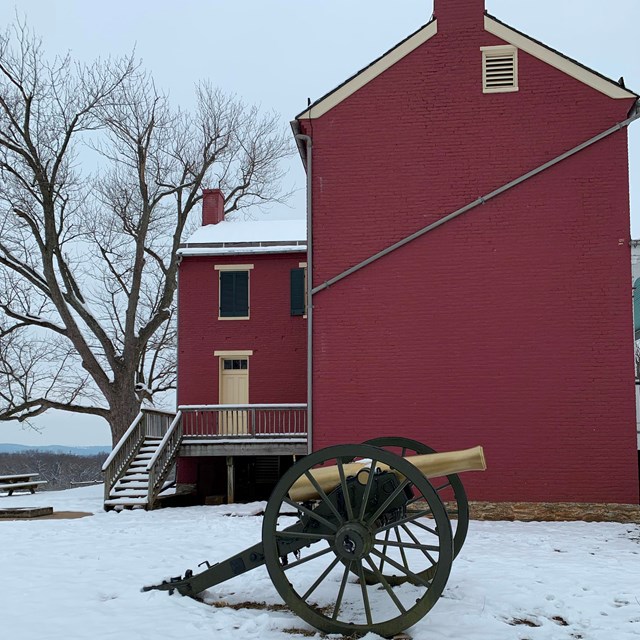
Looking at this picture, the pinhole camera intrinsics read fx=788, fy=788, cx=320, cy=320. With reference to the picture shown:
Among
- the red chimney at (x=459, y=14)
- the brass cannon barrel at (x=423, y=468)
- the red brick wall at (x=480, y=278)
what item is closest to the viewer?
the brass cannon barrel at (x=423, y=468)

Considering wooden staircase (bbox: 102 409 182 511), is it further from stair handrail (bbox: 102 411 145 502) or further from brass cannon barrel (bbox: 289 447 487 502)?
brass cannon barrel (bbox: 289 447 487 502)

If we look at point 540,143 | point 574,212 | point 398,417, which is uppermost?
point 540,143

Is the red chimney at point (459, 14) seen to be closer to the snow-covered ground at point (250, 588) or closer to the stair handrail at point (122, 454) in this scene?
the snow-covered ground at point (250, 588)

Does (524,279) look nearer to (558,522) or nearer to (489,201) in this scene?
(489,201)

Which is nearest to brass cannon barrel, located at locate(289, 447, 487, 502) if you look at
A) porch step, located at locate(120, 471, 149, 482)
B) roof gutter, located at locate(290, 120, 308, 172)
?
roof gutter, located at locate(290, 120, 308, 172)

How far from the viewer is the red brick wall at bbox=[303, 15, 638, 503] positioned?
1324 cm

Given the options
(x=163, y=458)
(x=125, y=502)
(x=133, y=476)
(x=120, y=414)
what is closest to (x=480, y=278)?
(x=163, y=458)

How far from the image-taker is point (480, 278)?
45.2 ft

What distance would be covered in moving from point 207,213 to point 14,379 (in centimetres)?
888

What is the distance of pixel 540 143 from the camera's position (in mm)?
13859

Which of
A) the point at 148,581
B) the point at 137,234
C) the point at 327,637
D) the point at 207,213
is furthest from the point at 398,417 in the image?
the point at 137,234

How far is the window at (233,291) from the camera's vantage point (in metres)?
20.9

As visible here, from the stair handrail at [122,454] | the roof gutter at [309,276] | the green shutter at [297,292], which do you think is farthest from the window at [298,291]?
the roof gutter at [309,276]

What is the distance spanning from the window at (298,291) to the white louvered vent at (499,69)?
7.69m
